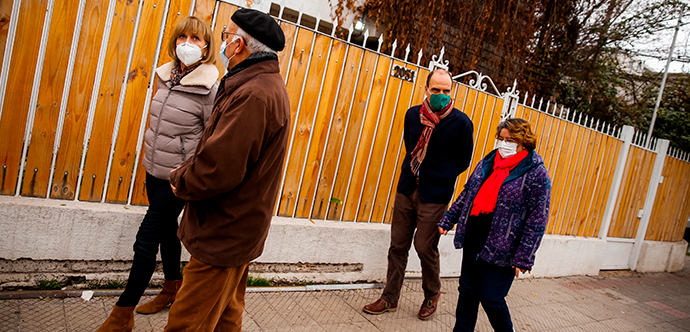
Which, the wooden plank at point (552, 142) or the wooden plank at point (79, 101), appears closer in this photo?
the wooden plank at point (79, 101)

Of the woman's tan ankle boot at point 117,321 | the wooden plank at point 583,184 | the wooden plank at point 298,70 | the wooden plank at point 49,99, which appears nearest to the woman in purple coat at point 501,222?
the wooden plank at point 298,70

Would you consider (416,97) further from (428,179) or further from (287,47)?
(287,47)

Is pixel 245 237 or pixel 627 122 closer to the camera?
pixel 245 237

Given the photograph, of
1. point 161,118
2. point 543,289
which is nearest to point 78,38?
point 161,118

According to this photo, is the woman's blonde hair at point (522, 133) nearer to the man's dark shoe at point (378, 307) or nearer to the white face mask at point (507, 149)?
the white face mask at point (507, 149)

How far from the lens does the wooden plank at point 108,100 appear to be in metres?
3.15

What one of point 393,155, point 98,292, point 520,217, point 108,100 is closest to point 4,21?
point 108,100

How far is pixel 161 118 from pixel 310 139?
5.03ft

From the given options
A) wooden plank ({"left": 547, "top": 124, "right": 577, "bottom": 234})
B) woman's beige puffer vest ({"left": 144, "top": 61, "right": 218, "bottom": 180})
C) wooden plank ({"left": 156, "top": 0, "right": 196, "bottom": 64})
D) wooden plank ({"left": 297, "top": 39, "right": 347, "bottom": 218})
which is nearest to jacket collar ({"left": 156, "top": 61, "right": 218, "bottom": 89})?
woman's beige puffer vest ({"left": 144, "top": 61, "right": 218, "bottom": 180})

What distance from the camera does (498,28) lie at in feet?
29.7

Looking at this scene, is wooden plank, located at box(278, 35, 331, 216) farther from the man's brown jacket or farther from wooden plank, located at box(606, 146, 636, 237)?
wooden plank, located at box(606, 146, 636, 237)

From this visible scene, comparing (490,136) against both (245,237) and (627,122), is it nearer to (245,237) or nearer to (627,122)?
(245,237)

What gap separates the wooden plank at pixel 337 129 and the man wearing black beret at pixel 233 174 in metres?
1.99

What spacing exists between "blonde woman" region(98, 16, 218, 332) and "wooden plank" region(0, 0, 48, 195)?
90 cm
